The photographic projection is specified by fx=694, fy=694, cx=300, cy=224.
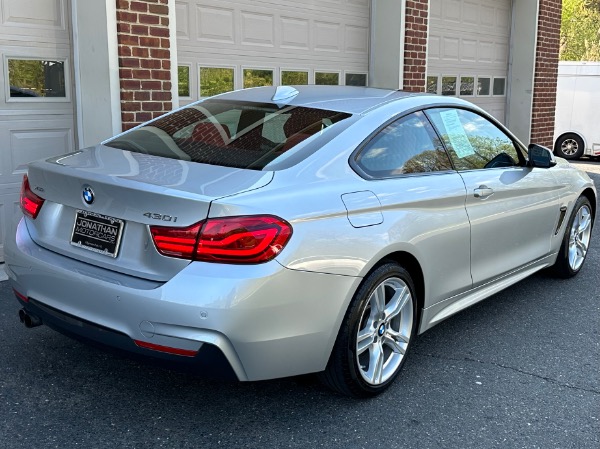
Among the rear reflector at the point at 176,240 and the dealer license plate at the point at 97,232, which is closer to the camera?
the rear reflector at the point at 176,240

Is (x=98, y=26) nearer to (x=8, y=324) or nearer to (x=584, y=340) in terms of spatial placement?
(x=8, y=324)

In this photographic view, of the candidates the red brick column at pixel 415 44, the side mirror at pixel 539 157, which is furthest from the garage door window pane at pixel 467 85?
the side mirror at pixel 539 157

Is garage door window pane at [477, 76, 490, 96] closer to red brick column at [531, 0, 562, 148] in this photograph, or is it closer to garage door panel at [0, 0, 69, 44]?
red brick column at [531, 0, 562, 148]

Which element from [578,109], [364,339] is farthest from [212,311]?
[578,109]

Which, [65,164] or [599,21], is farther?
[599,21]

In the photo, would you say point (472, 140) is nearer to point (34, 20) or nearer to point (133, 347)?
point (133, 347)

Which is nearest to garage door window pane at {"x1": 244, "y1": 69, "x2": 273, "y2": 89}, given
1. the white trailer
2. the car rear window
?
the car rear window

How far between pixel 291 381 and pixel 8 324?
6.62ft

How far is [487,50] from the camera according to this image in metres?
11.2

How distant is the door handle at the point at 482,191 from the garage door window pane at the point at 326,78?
14.1 ft

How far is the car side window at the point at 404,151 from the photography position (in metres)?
3.62

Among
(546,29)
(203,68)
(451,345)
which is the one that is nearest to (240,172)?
(451,345)

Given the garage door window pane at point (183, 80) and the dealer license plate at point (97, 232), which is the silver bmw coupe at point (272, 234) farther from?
the garage door window pane at point (183, 80)

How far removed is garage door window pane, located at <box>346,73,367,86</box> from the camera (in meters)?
8.80
